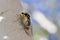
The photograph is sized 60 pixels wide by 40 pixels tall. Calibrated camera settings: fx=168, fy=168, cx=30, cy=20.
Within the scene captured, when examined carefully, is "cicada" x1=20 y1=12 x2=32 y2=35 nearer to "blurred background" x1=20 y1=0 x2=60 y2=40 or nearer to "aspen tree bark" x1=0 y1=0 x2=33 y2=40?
"aspen tree bark" x1=0 y1=0 x2=33 y2=40

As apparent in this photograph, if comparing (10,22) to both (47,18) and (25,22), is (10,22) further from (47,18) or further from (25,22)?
(47,18)

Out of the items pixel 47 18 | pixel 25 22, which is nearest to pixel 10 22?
pixel 25 22

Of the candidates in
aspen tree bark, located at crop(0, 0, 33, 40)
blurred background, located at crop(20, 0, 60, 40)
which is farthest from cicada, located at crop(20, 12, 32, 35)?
blurred background, located at crop(20, 0, 60, 40)

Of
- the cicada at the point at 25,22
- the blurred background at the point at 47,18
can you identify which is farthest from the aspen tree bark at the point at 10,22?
the blurred background at the point at 47,18

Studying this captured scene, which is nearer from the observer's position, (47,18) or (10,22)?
(10,22)

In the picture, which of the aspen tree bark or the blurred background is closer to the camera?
the aspen tree bark

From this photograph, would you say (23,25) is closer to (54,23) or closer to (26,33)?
(26,33)

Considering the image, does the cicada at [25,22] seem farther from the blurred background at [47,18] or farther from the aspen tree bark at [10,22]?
the blurred background at [47,18]
